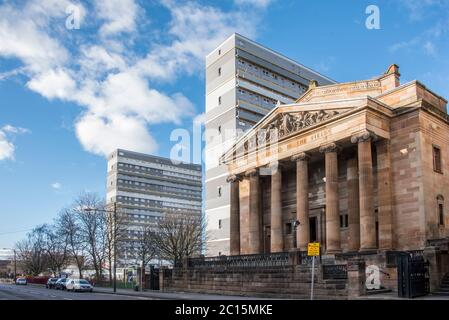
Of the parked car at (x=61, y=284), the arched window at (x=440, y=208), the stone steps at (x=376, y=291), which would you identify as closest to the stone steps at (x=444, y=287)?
the stone steps at (x=376, y=291)

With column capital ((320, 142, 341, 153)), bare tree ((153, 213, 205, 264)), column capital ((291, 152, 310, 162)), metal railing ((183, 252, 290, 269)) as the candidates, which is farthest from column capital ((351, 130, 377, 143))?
bare tree ((153, 213, 205, 264))

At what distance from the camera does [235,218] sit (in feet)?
153

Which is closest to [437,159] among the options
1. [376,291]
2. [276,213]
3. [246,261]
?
[276,213]

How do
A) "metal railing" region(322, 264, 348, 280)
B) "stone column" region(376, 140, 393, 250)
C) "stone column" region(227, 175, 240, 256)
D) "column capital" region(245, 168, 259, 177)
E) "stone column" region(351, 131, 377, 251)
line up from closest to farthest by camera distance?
"metal railing" region(322, 264, 348, 280) < "stone column" region(351, 131, 377, 251) < "stone column" region(376, 140, 393, 250) < "column capital" region(245, 168, 259, 177) < "stone column" region(227, 175, 240, 256)

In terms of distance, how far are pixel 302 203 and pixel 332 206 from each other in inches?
128

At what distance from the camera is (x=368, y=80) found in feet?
137

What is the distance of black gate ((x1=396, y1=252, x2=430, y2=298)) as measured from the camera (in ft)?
77.3

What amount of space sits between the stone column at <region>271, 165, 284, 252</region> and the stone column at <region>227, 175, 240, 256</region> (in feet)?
20.3

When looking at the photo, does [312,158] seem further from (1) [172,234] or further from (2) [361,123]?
(1) [172,234]

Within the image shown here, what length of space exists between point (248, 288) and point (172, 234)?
109 ft

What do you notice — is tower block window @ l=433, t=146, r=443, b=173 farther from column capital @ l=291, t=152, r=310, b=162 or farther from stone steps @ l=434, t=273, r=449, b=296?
stone steps @ l=434, t=273, r=449, b=296

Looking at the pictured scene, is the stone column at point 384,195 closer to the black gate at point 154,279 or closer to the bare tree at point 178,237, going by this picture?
the black gate at point 154,279

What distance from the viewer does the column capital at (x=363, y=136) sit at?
33.8 m

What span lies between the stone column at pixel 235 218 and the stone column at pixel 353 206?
1315 cm
